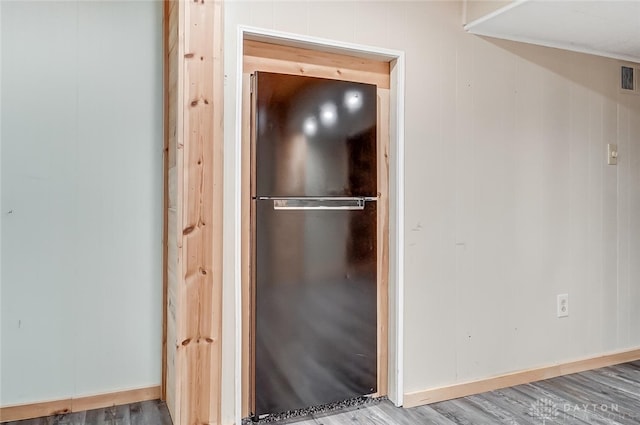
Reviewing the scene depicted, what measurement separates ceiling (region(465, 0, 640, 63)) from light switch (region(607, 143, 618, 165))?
1.93 feet

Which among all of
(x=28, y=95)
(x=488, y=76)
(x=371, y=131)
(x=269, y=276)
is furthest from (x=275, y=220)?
(x=488, y=76)

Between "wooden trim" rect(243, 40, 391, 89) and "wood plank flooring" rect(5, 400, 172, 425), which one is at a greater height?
"wooden trim" rect(243, 40, 391, 89)

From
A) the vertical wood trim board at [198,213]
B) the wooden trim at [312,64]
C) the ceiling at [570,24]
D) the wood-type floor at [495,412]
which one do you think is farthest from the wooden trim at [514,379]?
the ceiling at [570,24]

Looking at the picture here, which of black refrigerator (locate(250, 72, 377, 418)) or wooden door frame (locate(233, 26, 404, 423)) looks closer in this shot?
black refrigerator (locate(250, 72, 377, 418))

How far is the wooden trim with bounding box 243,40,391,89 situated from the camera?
214cm

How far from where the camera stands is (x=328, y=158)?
7.22 ft

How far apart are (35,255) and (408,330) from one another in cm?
182

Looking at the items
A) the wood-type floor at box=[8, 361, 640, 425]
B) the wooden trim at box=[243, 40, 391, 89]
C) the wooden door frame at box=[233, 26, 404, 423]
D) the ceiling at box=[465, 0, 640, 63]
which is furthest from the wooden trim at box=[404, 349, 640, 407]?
the ceiling at box=[465, 0, 640, 63]

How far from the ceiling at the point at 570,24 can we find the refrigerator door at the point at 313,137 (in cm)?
77

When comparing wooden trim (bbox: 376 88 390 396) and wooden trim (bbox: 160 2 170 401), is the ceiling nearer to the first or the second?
wooden trim (bbox: 376 88 390 396)

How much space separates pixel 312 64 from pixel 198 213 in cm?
91

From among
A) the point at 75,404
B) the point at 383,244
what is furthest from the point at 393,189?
the point at 75,404

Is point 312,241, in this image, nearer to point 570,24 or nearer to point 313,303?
point 313,303

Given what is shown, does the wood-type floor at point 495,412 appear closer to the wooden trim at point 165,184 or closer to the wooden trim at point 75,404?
the wooden trim at point 75,404
